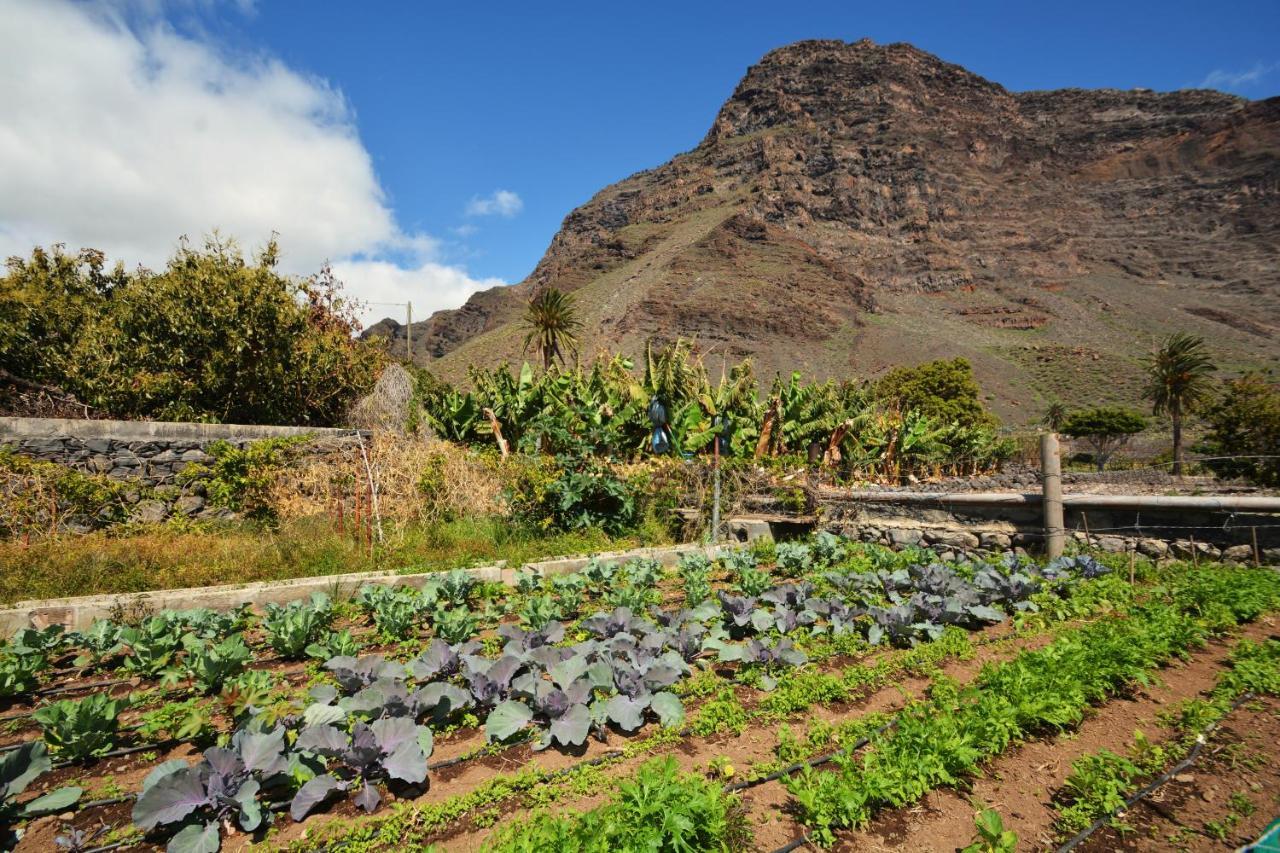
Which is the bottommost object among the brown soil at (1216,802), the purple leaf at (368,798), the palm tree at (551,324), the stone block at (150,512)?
the brown soil at (1216,802)

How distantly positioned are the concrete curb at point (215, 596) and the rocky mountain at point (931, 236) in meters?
62.3

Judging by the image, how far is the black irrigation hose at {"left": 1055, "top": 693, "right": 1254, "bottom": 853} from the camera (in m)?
2.48

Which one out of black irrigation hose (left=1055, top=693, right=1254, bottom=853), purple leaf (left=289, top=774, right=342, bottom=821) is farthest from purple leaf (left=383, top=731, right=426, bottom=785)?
black irrigation hose (left=1055, top=693, right=1254, bottom=853)

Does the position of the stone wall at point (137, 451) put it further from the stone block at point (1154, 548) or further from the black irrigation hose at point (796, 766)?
the stone block at point (1154, 548)

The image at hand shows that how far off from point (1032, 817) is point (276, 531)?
9095mm

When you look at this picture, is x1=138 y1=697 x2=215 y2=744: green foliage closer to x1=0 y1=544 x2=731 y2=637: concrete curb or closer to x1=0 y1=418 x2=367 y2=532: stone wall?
x1=0 y1=544 x2=731 y2=637: concrete curb

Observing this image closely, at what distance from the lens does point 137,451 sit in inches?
362

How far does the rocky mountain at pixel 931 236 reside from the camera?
3078 inches

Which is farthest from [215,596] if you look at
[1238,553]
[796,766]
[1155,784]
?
[1238,553]

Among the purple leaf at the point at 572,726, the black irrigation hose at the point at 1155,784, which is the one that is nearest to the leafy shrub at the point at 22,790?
the purple leaf at the point at 572,726

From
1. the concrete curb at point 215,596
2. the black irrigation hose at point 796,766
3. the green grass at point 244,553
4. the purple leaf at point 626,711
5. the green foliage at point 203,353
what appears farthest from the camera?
the green foliage at point 203,353

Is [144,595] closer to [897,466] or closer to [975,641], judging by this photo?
[975,641]

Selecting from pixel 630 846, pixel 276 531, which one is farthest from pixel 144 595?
pixel 630 846

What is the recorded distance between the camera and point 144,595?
5406 mm
